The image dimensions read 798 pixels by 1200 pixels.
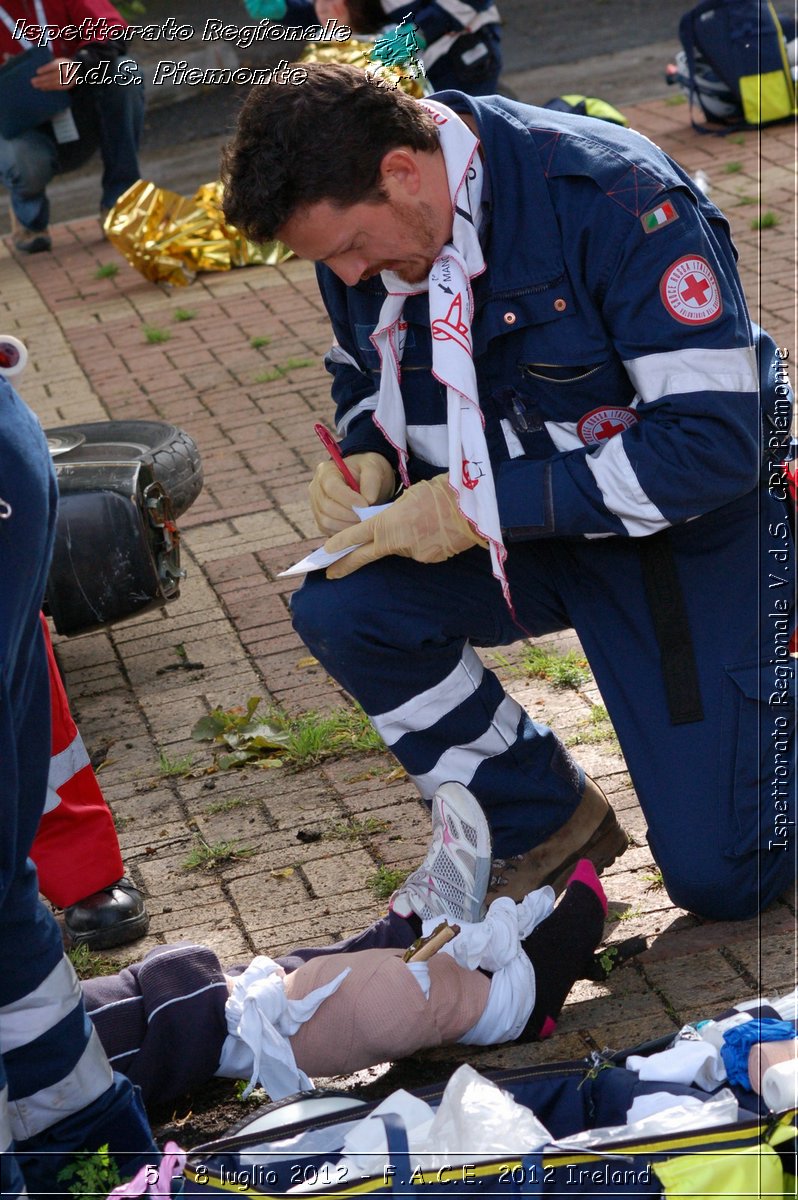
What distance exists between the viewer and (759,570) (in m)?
2.64

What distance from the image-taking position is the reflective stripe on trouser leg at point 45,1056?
6.45 feet

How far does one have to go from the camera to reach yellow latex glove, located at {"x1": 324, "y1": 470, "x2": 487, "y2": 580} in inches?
103

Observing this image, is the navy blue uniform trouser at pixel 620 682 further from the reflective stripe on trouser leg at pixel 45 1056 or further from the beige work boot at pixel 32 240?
the beige work boot at pixel 32 240

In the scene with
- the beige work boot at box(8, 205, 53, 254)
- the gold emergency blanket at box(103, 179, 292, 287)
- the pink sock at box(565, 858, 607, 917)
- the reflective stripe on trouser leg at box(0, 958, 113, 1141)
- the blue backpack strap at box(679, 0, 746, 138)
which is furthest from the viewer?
the beige work boot at box(8, 205, 53, 254)

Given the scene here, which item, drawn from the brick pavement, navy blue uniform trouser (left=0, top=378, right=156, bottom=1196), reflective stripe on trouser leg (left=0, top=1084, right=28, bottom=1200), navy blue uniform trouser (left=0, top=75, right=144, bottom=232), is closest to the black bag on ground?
the brick pavement

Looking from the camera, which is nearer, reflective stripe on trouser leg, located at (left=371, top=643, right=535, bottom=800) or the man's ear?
the man's ear

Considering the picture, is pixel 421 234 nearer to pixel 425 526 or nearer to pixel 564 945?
pixel 425 526

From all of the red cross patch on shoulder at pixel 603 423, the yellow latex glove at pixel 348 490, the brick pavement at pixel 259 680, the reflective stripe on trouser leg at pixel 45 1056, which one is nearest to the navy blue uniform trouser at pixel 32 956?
the reflective stripe on trouser leg at pixel 45 1056

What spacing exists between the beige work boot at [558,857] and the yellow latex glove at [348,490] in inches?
27.0

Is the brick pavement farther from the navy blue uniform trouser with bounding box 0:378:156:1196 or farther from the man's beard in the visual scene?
the man's beard

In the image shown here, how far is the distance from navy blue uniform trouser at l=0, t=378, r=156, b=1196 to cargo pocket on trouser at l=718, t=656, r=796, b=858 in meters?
1.12

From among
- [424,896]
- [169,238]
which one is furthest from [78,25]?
[424,896]

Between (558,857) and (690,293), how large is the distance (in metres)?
1.04

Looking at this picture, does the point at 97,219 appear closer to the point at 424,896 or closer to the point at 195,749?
the point at 195,749
